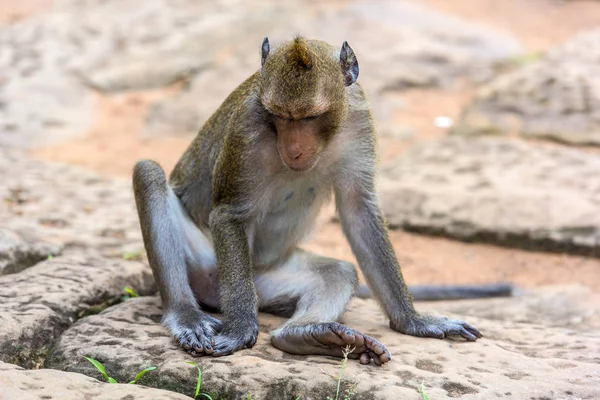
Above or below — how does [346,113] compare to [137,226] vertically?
above

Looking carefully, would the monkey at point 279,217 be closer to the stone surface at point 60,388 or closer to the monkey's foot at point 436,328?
the monkey's foot at point 436,328

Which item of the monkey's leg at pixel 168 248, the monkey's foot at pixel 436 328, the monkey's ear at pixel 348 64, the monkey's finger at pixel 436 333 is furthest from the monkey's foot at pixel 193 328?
the monkey's ear at pixel 348 64

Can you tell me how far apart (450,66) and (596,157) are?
158 inches

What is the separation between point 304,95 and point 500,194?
4.66 metres

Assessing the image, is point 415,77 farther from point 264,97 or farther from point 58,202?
point 264,97

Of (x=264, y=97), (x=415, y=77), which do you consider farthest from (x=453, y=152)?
(x=264, y=97)

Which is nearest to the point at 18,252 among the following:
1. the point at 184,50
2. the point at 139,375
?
the point at 139,375

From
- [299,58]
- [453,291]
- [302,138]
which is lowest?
[453,291]

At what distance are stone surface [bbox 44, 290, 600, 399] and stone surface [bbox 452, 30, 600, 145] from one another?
521 cm

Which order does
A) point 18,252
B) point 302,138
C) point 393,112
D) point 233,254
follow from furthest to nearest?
point 393,112, point 18,252, point 233,254, point 302,138

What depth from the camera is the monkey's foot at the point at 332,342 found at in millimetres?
4142

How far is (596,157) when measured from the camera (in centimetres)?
891

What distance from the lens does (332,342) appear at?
4180 millimetres

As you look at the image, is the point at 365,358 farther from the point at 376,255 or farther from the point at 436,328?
the point at 376,255
